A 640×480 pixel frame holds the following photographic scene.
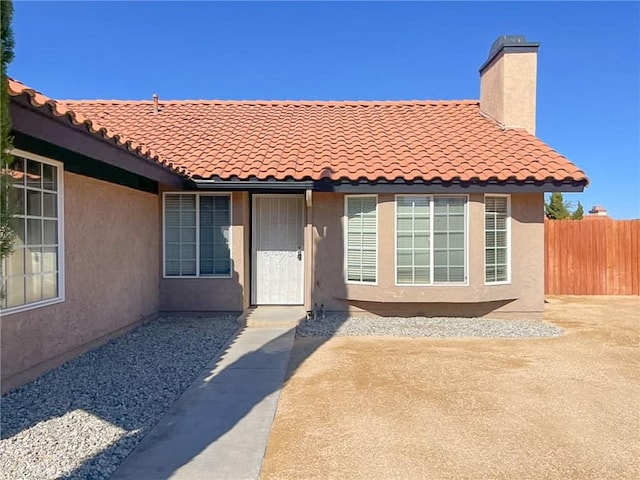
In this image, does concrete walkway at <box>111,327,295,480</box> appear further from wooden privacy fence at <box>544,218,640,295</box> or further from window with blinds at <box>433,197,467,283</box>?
wooden privacy fence at <box>544,218,640,295</box>

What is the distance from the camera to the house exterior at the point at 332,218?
367 inches

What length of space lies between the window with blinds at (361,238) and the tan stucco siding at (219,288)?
8.15 ft

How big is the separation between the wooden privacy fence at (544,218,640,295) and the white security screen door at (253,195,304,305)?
30.0ft

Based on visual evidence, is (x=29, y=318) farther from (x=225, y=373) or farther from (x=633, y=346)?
(x=633, y=346)

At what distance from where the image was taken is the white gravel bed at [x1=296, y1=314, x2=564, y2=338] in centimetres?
945

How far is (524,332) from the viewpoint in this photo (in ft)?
31.7

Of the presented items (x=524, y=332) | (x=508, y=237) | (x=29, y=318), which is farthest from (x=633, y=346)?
(x=29, y=318)

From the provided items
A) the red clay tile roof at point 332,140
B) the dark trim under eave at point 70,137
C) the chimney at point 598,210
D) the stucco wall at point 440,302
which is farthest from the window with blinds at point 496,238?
the chimney at point 598,210

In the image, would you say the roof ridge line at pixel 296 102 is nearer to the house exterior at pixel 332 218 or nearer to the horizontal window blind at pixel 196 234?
the house exterior at pixel 332 218

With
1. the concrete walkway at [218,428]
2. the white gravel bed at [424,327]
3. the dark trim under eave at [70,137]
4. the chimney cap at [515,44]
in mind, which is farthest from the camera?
the chimney cap at [515,44]

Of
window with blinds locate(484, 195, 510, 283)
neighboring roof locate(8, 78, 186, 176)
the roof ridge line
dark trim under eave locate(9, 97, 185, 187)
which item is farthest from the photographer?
the roof ridge line

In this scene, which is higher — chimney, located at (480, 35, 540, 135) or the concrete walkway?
chimney, located at (480, 35, 540, 135)

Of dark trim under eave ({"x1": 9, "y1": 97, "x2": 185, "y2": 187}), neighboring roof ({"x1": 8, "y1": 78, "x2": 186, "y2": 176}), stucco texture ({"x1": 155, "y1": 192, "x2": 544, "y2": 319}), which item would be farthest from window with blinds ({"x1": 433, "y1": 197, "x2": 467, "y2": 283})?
dark trim under eave ({"x1": 9, "y1": 97, "x2": 185, "y2": 187})

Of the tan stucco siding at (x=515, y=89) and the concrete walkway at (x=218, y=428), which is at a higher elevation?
the tan stucco siding at (x=515, y=89)
